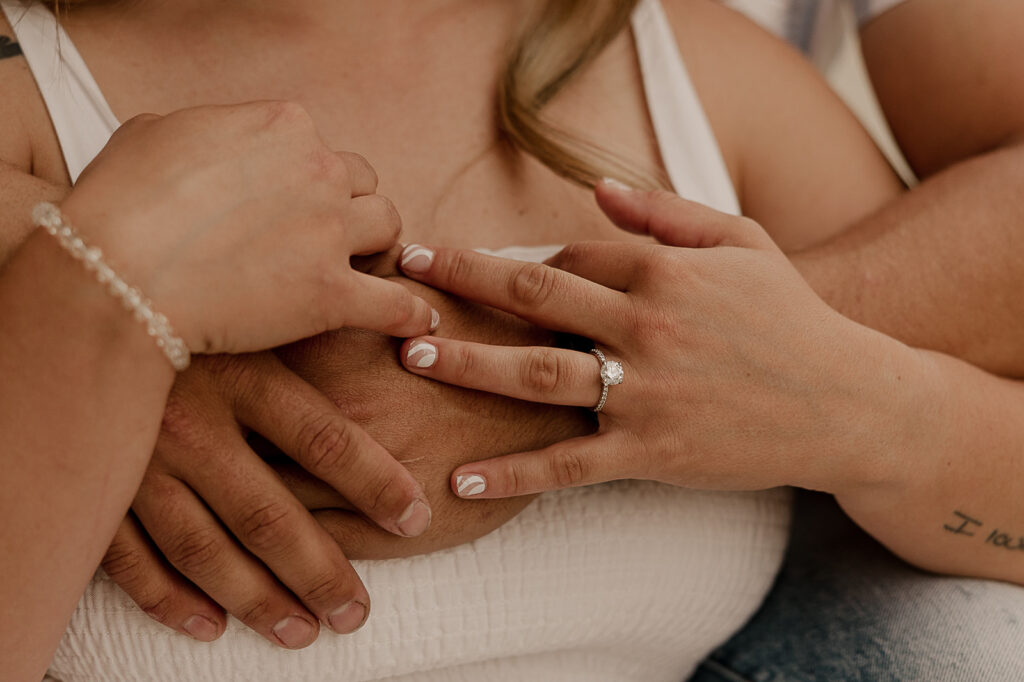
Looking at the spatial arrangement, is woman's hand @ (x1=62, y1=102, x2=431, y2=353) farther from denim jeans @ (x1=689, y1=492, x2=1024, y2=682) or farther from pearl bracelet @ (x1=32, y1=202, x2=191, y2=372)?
denim jeans @ (x1=689, y1=492, x2=1024, y2=682)

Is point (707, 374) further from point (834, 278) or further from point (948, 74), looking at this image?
point (948, 74)

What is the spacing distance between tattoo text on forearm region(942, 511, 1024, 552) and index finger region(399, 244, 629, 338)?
1.62 ft

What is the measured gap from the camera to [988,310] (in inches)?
41.3

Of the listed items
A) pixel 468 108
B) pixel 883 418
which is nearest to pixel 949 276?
pixel 883 418

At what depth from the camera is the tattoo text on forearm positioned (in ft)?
3.25

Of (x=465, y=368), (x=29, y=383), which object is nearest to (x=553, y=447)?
(x=465, y=368)

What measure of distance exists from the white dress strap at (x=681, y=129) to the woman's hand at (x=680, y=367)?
0.19 metres

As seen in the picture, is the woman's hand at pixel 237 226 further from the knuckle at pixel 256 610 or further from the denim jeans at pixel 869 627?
the denim jeans at pixel 869 627

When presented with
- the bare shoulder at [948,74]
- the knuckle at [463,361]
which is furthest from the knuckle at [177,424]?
the bare shoulder at [948,74]

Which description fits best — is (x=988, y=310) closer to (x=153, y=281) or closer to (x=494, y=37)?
(x=494, y=37)

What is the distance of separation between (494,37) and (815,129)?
43cm

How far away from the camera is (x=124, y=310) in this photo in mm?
637

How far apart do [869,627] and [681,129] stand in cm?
64

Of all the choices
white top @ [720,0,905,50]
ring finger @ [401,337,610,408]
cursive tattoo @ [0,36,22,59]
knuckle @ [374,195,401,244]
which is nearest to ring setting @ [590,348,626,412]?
ring finger @ [401,337,610,408]
